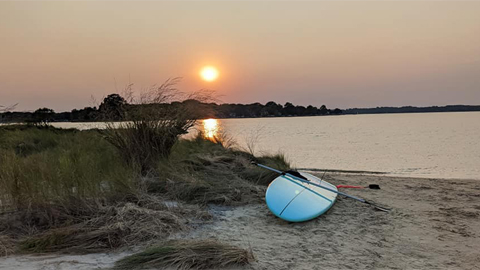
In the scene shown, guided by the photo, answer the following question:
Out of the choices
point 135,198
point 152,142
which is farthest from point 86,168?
point 152,142

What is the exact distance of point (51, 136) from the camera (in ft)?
32.6

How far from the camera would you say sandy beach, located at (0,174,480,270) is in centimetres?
320

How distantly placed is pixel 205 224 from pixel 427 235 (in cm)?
277

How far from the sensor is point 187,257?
9.99 feet

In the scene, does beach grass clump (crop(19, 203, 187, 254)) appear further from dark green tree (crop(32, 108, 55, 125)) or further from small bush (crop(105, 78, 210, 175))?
dark green tree (crop(32, 108, 55, 125))

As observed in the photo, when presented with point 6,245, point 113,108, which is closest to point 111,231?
point 6,245

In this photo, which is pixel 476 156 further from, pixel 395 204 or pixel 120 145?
pixel 120 145

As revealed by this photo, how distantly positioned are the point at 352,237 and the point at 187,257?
6.85ft

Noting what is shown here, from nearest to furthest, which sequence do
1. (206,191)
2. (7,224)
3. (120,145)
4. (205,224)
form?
(7,224) → (205,224) → (206,191) → (120,145)

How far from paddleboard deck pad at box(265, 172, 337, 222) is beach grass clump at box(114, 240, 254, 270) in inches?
59.0

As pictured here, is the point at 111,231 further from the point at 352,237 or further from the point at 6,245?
the point at 352,237

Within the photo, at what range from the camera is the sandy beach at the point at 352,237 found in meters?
3.20

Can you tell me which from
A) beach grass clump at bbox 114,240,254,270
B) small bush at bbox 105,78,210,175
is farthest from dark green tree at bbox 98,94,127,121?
→ beach grass clump at bbox 114,240,254,270

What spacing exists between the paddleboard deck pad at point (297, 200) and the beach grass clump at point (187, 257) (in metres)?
1.50
